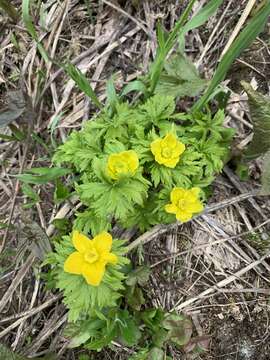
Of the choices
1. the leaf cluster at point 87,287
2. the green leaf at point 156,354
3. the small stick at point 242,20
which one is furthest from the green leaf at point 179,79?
the green leaf at point 156,354

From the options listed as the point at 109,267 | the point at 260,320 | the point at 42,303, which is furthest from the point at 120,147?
the point at 260,320

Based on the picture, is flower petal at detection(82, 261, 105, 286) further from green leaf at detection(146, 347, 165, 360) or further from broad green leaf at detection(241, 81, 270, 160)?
broad green leaf at detection(241, 81, 270, 160)

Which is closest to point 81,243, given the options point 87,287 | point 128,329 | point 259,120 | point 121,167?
point 87,287

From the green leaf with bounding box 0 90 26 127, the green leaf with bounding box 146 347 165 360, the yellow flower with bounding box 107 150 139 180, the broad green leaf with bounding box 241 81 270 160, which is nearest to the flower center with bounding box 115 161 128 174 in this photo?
the yellow flower with bounding box 107 150 139 180

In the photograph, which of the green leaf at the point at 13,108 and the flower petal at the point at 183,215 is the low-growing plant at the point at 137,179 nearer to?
the flower petal at the point at 183,215

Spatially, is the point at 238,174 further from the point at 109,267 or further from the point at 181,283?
the point at 109,267

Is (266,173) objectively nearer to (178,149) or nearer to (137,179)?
(178,149)
